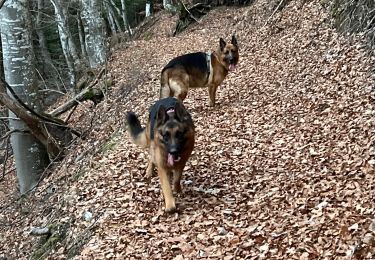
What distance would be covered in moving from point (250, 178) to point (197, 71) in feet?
13.7

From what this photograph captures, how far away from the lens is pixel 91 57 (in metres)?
20.3

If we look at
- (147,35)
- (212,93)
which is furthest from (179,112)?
(147,35)

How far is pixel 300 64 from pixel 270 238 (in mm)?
6879

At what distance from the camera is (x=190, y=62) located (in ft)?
36.1

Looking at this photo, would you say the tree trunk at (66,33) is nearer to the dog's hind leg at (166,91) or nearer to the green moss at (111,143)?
the green moss at (111,143)

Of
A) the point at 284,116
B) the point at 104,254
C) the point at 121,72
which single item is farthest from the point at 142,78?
the point at 104,254

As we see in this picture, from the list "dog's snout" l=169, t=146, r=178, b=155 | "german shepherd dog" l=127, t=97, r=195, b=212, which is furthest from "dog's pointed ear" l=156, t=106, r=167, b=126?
"dog's snout" l=169, t=146, r=178, b=155

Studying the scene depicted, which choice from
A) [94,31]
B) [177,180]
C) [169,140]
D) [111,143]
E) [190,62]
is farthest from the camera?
[94,31]

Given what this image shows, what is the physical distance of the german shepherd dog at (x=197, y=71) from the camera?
1073cm

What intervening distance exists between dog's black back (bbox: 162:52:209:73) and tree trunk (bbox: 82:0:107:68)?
9269 millimetres

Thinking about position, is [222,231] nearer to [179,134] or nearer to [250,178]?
[179,134]

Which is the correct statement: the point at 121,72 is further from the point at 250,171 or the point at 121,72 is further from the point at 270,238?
the point at 270,238

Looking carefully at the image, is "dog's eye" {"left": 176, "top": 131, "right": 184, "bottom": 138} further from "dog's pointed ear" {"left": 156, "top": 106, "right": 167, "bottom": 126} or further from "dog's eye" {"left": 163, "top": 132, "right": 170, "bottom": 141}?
"dog's pointed ear" {"left": 156, "top": 106, "right": 167, "bottom": 126}

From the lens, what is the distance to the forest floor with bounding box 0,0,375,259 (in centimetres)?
574
